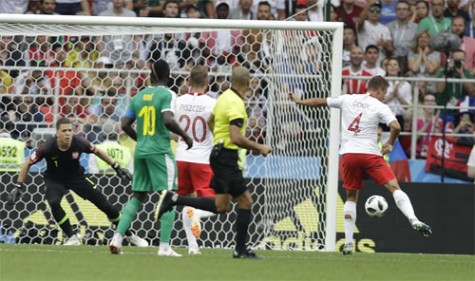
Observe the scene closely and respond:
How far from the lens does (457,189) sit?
1858 centimetres

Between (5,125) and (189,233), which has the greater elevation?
(5,125)

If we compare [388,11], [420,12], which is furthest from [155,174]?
[388,11]

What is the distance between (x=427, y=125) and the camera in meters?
20.2

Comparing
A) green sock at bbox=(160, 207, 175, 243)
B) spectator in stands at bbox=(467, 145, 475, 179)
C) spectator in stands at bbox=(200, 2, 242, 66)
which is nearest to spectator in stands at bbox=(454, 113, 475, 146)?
spectator in stands at bbox=(467, 145, 475, 179)

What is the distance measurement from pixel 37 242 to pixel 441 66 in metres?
7.47

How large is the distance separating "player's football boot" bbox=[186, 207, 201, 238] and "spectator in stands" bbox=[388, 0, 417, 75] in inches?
287

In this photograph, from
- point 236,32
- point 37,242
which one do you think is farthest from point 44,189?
point 236,32

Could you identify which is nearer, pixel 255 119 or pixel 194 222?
pixel 194 222

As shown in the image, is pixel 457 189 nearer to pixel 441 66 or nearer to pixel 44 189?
pixel 441 66

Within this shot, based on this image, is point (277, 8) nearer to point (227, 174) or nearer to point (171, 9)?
point (171, 9)

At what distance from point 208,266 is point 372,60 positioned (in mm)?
9207

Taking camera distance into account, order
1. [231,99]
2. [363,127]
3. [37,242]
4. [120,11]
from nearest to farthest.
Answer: [231,99] → [363,127] → [37,242] → [120,11]

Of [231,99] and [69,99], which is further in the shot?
[69,99]

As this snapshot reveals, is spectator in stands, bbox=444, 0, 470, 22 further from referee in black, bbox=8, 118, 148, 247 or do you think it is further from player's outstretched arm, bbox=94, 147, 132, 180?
player's outstretched arm, bbox=94, 147, 132, 180
